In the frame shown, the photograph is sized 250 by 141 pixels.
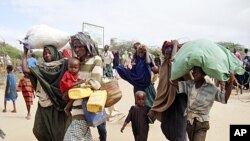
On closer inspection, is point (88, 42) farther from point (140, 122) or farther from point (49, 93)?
point (140, 122)

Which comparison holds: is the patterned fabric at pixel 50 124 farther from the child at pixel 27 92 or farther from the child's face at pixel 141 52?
the child at pixel 27 92

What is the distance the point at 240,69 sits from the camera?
4.81 m

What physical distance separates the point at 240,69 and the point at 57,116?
236 centimetres

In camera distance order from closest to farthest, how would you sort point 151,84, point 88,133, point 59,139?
point 88,133, point 59,139, point 151,84

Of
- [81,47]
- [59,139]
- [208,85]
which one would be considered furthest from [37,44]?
[208,85]

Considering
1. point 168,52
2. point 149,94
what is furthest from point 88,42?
point 149,94

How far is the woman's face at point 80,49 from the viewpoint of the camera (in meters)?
4.60

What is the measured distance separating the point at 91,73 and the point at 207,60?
128 centimetres

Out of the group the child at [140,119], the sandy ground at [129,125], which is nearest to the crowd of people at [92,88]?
the child at [140,119]

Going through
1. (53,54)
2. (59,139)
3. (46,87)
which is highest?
(53,54)

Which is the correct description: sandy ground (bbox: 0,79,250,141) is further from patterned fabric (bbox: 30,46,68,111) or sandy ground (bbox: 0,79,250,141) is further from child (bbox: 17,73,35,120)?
patterned fabric (bbox: 30,46,68,111)

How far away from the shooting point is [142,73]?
7.85 m

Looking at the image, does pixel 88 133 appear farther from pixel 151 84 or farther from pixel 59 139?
pixel 151 84

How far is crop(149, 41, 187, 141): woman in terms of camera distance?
5.39 metres
